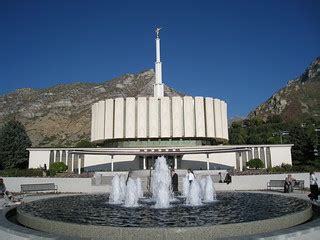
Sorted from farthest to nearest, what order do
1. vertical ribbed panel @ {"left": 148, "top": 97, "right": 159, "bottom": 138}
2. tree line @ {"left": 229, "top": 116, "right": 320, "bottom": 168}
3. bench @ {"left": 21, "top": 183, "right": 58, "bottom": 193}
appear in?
1. tree line @ {"left": 229, "top": 116, "right": 320, "bottom": 168}
2. vertical ribbed panel @ {"left": 148, "top": 97, "right": 159, "bottom": 138}
3. bench @ {"left": 21, "top": 183, "right": 58, "bottom": 193}

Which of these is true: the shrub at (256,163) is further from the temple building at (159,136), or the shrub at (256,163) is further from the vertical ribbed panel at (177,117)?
the vertical ribbed panel at (177,117)

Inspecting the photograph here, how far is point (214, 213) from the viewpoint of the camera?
30.8 ft

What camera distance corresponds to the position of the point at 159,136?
3897 cm

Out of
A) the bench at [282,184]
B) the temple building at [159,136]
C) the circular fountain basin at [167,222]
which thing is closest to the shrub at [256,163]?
the temple building at [159,136]

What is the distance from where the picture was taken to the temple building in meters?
39.1

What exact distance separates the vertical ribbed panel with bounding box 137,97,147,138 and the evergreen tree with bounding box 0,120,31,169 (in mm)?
17126

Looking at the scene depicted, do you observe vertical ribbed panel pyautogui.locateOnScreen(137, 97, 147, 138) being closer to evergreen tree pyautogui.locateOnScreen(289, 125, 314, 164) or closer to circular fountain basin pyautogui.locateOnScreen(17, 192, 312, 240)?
evergreen tree pyautogui.locateOnScreen(289, 125, 314, 164)

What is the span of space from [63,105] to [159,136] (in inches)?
3178

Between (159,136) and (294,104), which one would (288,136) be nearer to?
(159,136)

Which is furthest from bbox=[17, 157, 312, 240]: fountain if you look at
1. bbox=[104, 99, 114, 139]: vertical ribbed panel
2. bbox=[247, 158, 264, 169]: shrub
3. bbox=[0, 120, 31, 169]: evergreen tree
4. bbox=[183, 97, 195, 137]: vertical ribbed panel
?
bbox=[0, 120, 31, 169]: evergreen tree

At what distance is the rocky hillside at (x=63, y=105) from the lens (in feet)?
302

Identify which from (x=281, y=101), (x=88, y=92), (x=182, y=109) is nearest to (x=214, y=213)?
(x=182, y=109)

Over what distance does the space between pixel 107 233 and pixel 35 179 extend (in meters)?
19.0

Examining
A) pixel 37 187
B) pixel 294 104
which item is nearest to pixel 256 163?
pixel 37 187
